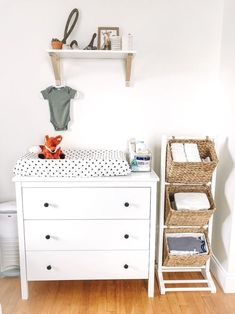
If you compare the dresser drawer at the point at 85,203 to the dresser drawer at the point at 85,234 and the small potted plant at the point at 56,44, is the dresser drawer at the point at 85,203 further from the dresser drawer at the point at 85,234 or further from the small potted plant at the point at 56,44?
the small potted plant at the point at 56,44

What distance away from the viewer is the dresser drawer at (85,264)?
1.88m

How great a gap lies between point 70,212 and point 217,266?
119cm

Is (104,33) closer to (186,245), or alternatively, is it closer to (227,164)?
(227,164)

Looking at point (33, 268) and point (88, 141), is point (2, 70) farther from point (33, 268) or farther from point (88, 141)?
point (33, 268)

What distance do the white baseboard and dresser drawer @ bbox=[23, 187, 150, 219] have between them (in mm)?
761

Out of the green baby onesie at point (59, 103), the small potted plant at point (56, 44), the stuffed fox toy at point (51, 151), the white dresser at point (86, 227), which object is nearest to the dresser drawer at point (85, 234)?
the white dresser at point (86, 227)

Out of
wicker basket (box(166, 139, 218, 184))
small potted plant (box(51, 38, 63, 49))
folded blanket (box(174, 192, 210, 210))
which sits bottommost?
folded blanket (box(174, 192, 210, 210))

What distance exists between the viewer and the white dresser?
1802 millimetres

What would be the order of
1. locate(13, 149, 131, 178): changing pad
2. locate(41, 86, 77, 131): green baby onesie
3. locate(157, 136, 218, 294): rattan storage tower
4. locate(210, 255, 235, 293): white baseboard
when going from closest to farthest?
locate(13, 149, 131, 178): changing pad → locate(157, 136, 218, 294): rattan storage tower → locate(210, 255, 235, 293): white baseboard → locate(41, 86, 77, 131): green baby onesie

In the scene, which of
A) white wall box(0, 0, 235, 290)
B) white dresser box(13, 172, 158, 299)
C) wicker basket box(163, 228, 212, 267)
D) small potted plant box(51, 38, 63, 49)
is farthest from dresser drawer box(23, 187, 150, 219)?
small potted plant box(51, 38, 63, 49)

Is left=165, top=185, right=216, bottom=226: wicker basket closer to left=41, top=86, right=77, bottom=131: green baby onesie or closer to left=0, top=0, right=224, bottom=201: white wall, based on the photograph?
left=0, top=0, right=224, bottom=201: white wall

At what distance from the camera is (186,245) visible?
2.03 meters

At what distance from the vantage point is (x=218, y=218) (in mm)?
2201

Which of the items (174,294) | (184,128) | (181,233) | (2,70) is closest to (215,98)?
(184,128)
